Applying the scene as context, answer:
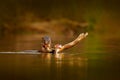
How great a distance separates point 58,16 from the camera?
3030 centimetres

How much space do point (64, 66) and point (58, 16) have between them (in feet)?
52.8

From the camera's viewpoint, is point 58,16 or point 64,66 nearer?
point 64,66

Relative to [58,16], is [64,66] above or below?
below

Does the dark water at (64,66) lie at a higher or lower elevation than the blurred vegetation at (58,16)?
lower

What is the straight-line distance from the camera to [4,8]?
100 ft

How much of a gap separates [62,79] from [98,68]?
1.91 meters

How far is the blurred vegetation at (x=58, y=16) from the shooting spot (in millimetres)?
29391

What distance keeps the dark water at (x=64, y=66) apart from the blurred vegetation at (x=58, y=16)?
36.9 feet

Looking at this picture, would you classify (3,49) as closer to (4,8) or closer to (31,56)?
(31,56)

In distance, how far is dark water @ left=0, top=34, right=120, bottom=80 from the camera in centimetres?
1277

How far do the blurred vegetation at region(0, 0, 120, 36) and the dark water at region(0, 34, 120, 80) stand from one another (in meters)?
11.2

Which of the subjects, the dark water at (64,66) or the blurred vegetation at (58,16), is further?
the blurred vegetation at (58,16)

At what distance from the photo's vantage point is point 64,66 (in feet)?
46.9

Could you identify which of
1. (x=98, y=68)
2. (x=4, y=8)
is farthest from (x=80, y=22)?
(x=98, y=68)
